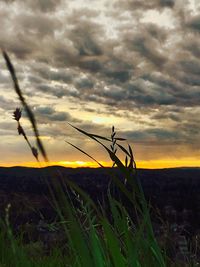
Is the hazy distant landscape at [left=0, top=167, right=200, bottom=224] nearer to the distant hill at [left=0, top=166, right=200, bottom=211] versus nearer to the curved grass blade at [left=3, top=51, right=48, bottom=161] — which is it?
the distant hill at [left=0, top=166, right=200, bottom=211]

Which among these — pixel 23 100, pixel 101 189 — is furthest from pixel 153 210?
pixel 101 189

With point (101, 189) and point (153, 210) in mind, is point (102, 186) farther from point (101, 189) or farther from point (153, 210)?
point (153, 210)

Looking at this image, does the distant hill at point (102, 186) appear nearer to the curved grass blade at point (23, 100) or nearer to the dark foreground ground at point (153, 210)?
the dark foreground ground at point (153, 210)

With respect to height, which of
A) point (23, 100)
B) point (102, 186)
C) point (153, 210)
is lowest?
A: point (153, 210)

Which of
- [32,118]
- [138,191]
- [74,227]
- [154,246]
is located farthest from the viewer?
[154,246]

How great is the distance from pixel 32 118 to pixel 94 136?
653 millimetres

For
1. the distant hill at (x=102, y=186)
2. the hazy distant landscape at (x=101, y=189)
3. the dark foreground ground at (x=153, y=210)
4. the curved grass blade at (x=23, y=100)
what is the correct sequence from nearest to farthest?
1. the curved grass blade at (x=23, y=100)
2. the distant hill at (x=102, y=186)
3. the hazy distant landscape at (x=101, y=189)
4. the dark foreground ground at (x=153, y=210)

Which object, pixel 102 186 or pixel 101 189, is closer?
pixel 101 189

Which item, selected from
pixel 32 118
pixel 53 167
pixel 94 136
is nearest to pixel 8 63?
pixel 32 118

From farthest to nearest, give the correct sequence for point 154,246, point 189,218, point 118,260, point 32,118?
point 189,218, point 154,246, point 118,260, point 32,118

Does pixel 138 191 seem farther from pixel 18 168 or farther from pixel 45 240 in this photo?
pixel 18 168

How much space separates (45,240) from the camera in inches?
545

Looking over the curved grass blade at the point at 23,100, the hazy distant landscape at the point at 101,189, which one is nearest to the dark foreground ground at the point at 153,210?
the hazy distant landscape at the point at 101,189

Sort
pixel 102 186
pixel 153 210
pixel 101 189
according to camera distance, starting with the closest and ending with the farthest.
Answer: pixel 153 210 → pixel 101 189 → pixel 102 186
